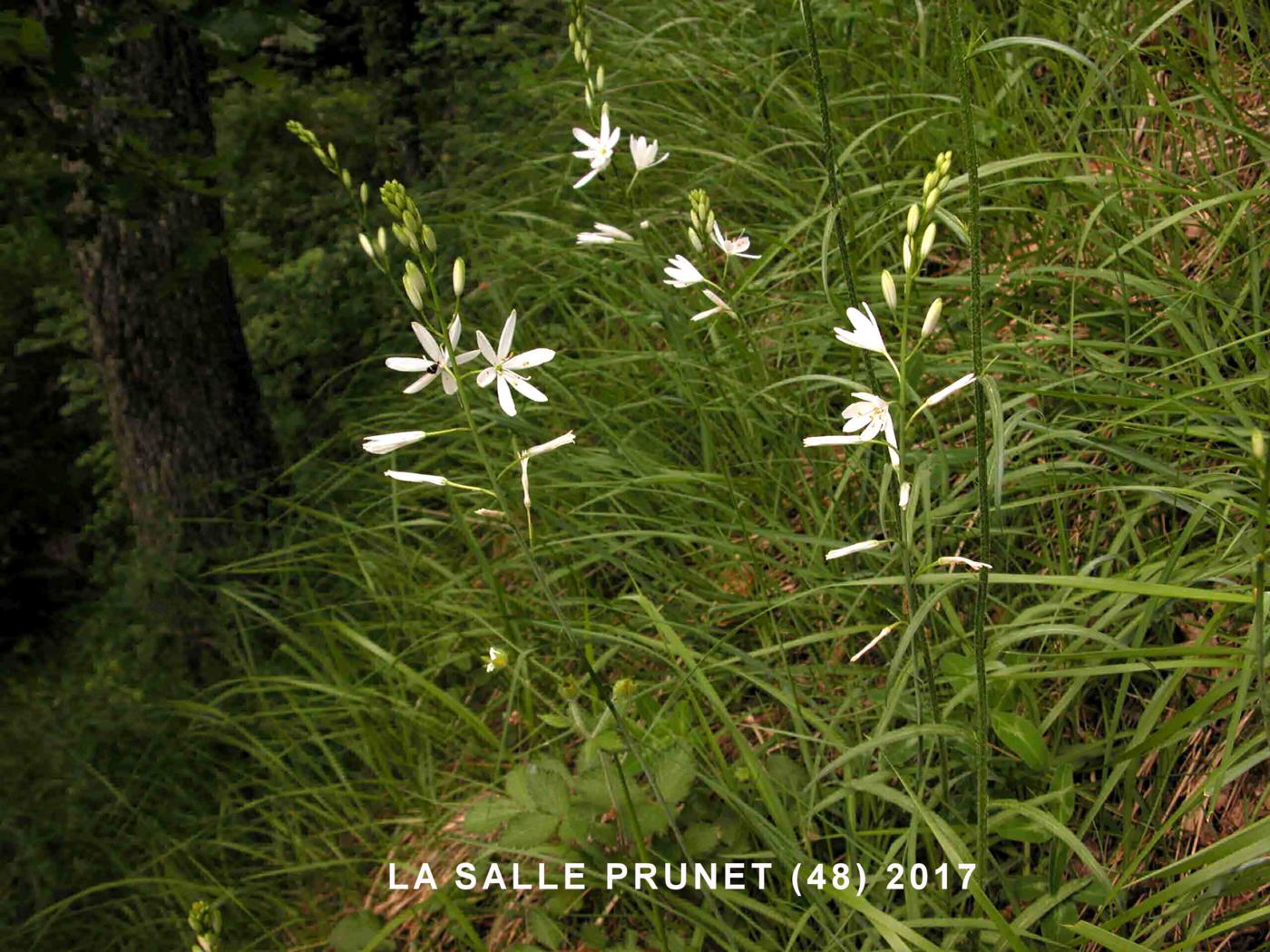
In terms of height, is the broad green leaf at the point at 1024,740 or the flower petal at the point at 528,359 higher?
the flower petal at the point at 528,359

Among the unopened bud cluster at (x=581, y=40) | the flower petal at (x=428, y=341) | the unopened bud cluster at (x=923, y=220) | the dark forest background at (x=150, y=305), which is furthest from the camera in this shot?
the dark forest background at (x=150, y=305)

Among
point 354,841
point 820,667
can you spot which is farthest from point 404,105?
point 820,667

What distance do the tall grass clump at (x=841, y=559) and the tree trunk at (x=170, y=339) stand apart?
679 mm

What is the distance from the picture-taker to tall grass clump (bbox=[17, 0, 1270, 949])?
56.2 inches

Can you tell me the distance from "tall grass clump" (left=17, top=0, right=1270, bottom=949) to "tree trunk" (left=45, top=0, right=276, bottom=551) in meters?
0.68

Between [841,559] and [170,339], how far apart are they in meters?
2.65

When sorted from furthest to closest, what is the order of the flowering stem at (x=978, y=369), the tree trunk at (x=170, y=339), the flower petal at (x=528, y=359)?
1. the tree trunk at (x=170, y=339)
2. the flower petal at (x=528, y=359)
3. the flowering stem at (x=978, y=369)

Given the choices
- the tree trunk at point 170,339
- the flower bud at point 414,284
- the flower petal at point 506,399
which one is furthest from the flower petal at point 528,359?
the tree trunk at point 170,339

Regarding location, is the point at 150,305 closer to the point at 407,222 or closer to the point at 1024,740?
the point at 407,222

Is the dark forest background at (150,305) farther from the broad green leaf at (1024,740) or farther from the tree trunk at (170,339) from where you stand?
the broad green leaf at (1024,740)

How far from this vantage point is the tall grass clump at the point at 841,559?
1428mm

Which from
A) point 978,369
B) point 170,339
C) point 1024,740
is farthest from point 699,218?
point 170,339

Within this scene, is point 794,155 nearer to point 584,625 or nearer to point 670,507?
point 670,507

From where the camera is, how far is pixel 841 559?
6.60 feet
